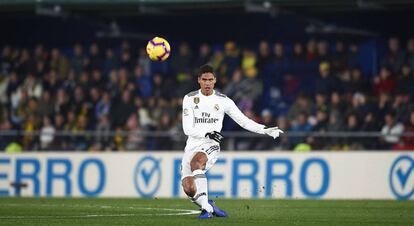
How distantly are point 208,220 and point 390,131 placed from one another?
10670mm

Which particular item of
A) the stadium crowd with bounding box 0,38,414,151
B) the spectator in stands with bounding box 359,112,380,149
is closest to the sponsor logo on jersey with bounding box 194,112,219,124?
the stadium crowd with bounding box 0,38,414,151

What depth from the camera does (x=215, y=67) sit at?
28281mm

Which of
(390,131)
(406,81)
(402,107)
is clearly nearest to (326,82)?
(406,81)

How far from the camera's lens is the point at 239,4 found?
27.5 m

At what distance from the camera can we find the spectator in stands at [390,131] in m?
23.3

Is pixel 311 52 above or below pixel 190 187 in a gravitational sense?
above

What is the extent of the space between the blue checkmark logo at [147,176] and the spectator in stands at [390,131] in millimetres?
5475

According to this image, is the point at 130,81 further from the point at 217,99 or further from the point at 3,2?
the point at 217,99

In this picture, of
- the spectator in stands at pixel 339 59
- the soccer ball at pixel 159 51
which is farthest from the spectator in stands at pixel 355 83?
the soccer ball at pixel 159 51

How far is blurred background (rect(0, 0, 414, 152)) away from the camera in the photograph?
2503 cm

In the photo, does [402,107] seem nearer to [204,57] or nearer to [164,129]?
[164,129]

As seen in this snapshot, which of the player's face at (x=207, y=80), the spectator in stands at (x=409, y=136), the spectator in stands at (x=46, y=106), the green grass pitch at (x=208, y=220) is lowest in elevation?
the green grass pitch at (x=208, y=220)

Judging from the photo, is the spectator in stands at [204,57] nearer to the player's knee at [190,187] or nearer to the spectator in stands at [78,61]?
the spectator in stands at [78,61]

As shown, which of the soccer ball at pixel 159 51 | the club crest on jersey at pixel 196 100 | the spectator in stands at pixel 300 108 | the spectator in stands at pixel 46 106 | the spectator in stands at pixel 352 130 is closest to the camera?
the club crest on jersey at pixel 196 100
